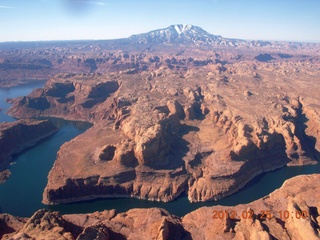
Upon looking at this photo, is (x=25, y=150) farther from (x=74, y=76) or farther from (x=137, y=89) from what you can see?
(x=74, y=76)

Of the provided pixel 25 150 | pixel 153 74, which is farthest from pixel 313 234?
pixel 153 74

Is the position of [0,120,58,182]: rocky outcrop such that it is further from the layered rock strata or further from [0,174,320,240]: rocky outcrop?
[0,174,320,240]: rocky outcrop

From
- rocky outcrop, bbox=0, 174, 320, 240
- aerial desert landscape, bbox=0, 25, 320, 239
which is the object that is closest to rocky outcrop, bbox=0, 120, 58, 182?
aerial desert landscape, bbox=0, 25, 320, 239
